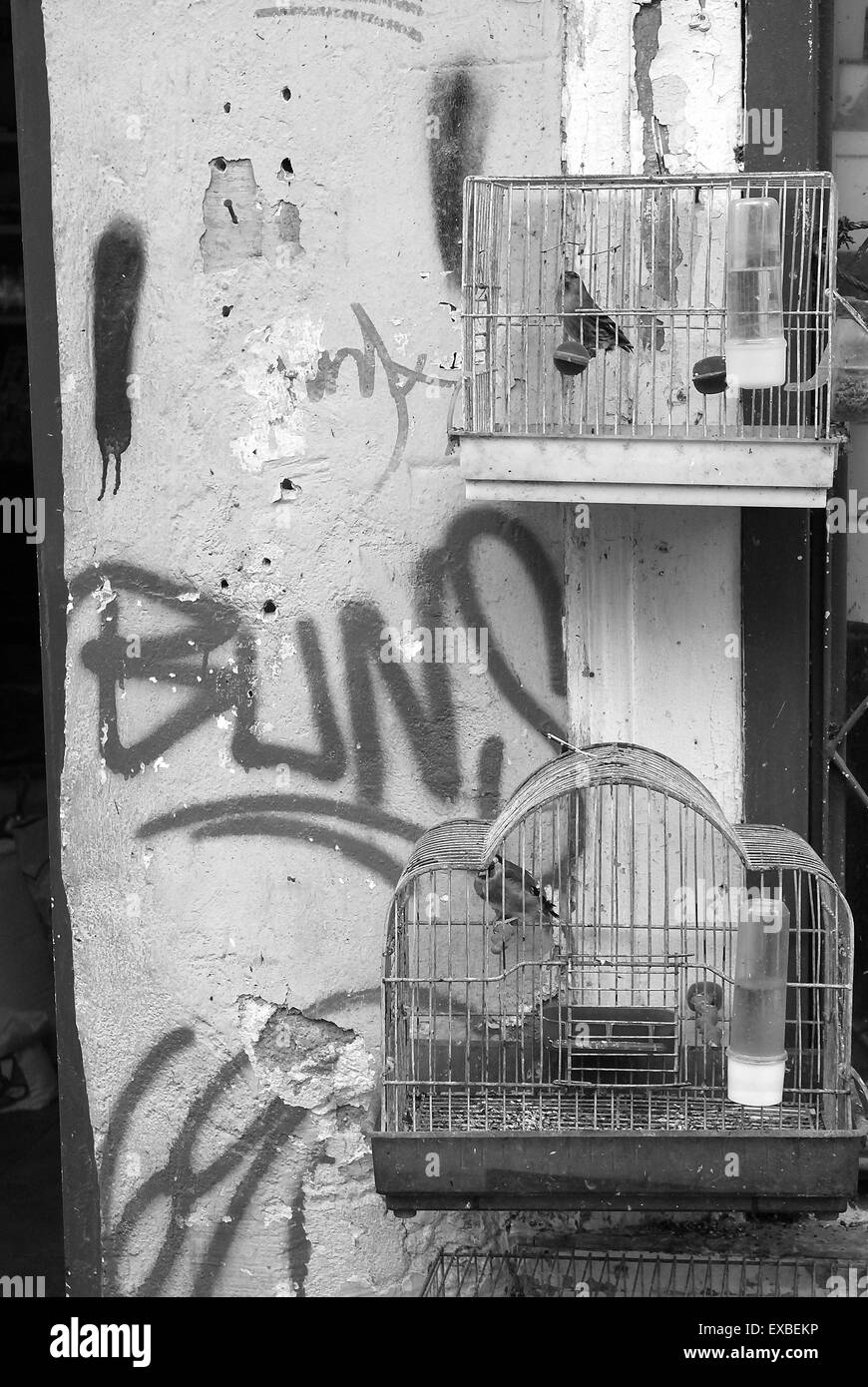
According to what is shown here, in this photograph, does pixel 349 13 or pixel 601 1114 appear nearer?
pixel 601 1114

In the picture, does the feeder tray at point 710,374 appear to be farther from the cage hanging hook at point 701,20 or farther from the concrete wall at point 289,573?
the cage hanging hook at point 701,20

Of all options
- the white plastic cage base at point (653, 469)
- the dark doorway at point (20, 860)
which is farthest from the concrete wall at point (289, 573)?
the dark doorway at point (20, 860)

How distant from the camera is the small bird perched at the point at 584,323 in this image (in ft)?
9.47

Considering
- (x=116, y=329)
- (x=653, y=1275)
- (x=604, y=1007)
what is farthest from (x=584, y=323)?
(x=653, y=1275)

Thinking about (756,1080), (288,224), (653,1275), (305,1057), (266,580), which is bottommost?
(653,1275)

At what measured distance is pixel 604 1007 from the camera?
9.45ft

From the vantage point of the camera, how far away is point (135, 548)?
3344 millimetres

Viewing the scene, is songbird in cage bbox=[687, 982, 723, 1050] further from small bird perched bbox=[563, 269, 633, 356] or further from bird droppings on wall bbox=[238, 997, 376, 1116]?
small bird perched bbox=[563, 269, 633, 356]

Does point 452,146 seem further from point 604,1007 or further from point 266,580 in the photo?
point 604,1007

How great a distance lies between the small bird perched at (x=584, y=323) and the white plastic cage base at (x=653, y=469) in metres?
0.27

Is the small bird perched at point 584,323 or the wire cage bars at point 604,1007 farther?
the small bird perched at point 584,323

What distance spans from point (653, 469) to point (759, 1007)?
1.13 m

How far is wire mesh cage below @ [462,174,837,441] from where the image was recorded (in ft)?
9.83

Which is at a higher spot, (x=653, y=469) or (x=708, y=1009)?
(x=653, y=469)
